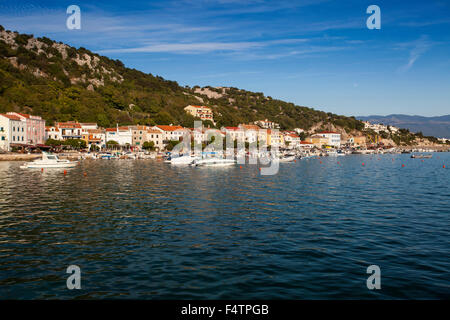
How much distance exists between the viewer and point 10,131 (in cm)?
→ 8831

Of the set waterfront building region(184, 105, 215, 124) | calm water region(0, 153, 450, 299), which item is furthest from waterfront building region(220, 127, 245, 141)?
calm water region(0, 153, 450, 299)

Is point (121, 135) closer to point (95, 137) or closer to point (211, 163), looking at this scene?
point (95, 137)

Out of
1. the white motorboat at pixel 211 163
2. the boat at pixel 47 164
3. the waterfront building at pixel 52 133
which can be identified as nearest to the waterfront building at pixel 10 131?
the waterfront building at pixel 52 133

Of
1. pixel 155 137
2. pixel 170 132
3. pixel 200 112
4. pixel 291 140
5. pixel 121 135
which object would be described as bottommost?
pixel 155 137

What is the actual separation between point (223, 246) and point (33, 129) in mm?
98093

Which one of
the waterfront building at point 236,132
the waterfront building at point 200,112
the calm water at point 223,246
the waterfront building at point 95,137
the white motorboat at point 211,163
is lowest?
the calm water at point 223,246

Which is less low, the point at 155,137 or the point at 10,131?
the point at 10,131

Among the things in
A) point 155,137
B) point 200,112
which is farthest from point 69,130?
point 200,112

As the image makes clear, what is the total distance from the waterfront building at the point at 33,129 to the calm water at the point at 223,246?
72.9m

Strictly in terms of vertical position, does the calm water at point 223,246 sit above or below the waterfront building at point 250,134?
below

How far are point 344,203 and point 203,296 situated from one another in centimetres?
2017

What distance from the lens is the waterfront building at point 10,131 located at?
286 feet

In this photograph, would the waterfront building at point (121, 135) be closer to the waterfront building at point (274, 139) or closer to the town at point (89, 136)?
the town at point (89, 136)
